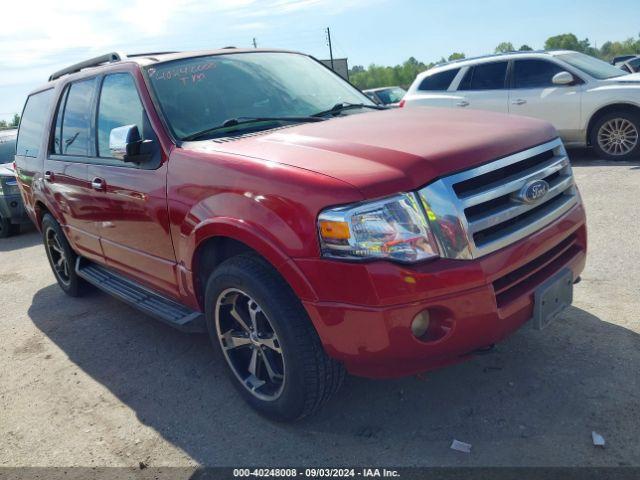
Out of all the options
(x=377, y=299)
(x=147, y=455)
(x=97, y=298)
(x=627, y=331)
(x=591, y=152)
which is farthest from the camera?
(x=591, y=152)

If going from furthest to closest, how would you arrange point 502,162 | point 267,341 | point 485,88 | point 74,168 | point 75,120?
point 485,88 → point 75,120 → point 74,168 → point 267,341 → point 502,162

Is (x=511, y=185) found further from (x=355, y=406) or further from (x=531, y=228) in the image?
(x=355, y=406)

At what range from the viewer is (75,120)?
4.49m

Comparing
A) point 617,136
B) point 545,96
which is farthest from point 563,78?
point 617,136

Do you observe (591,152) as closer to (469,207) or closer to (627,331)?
(627,331)

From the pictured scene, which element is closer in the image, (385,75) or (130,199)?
(130,199)

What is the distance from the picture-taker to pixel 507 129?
2.94 metres

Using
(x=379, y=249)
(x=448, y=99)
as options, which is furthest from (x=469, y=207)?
(x=448, y=99)

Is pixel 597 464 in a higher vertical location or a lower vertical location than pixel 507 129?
lower

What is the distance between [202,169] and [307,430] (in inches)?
56.6

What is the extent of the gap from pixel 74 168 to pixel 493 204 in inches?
124

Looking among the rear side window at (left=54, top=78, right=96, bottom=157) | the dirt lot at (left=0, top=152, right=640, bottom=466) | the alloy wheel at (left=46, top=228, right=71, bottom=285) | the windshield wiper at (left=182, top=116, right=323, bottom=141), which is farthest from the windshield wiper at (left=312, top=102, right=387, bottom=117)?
the alloy wheel at (left=46, top=228, right=71, bottom=285)

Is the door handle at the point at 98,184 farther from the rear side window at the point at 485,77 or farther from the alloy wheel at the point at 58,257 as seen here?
the rear side window at the point at 485,77

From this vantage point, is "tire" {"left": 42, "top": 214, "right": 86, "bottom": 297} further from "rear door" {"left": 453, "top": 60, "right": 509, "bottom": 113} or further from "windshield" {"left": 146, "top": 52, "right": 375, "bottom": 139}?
"rear door" {"left": 453, "top": 60, "right": 509, "bottom": 113}
